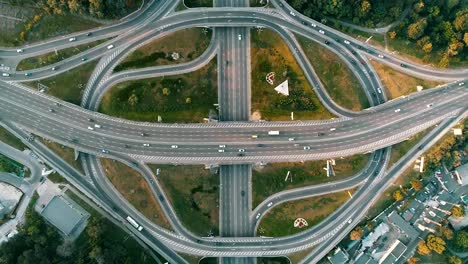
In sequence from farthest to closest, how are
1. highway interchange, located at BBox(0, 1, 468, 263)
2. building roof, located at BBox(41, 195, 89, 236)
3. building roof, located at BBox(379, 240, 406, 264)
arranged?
building roof, located at BBox(379, 240, 406, 264) → highway interchange, located at BBox(0, 1, 468, 263) → building roof, located at BBox(41, 195, 89, 236)

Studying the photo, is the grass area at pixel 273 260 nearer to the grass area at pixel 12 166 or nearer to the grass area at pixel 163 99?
the grass area at pixel 163 99

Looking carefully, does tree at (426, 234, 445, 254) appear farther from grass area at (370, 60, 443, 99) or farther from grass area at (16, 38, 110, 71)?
grass area at (16, 38, 110, 71)

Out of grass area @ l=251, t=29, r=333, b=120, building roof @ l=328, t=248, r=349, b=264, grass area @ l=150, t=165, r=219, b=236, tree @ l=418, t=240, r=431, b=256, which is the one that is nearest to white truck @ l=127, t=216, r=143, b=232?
grass area @ l=150, t=165, r=219, b=236

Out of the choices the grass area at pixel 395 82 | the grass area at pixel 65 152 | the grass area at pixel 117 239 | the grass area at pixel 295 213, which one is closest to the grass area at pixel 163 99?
the grass area at pixel 65 152

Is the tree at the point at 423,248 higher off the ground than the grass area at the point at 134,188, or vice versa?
the grass area at the point at 134,188

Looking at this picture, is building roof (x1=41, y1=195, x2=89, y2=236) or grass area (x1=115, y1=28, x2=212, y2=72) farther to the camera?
grass area (x1=115, y1=28, x2=212, y2=72)

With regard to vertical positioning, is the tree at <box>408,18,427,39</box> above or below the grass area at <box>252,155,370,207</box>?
above

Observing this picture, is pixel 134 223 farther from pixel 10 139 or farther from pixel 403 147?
pixel 403 147

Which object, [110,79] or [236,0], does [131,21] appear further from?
[236,0]
